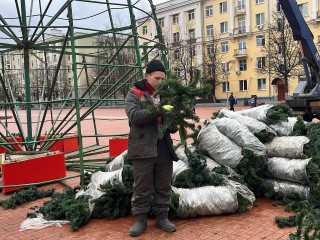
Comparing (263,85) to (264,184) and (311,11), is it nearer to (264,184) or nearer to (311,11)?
(311,11)

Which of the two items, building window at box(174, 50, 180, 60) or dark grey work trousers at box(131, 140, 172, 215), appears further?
building window at box(174, 50, 180, 60)

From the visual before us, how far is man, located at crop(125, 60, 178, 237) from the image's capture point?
3.34 meters

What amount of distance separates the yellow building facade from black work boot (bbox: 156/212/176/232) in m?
35.4

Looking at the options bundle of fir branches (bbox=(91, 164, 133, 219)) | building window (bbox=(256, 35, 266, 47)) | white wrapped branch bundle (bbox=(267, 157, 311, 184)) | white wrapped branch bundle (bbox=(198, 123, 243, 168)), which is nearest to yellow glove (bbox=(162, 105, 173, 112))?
bundle of fir branches (bbox=(91, 164, 133, 219))

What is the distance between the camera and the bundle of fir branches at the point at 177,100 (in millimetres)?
3121

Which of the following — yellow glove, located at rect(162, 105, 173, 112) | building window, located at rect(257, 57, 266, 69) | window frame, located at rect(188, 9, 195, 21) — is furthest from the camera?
window frame, located at rect(188, 9, 195, 21)

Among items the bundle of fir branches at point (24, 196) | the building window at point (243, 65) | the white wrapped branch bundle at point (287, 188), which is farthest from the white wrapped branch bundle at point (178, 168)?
the building window at point (243, 65)

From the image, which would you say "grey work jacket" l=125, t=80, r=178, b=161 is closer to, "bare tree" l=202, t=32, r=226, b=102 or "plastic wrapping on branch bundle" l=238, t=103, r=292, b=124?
"plastic wrapping on branch bundle" l=238, t=103, r=292, b=124

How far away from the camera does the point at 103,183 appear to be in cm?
401

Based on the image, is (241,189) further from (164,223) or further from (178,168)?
(164,223)

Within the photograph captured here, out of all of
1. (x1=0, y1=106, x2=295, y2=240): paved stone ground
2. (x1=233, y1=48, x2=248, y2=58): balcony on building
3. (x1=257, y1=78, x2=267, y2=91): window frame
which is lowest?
(x1=0, y1=106, x2=295, y2=240): paved stone ground

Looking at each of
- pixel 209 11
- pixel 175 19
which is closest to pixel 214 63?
pixel 209 11

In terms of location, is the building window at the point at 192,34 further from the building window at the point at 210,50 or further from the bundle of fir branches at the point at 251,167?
the bundle of fir branches at the point at 251,167

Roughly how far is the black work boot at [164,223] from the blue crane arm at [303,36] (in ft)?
33.4
